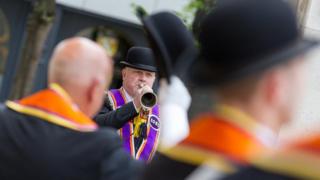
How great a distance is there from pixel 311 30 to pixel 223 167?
458 centimetres

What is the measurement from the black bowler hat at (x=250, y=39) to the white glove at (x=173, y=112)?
1.88ft

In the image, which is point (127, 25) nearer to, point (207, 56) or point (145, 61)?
point (145, 61)

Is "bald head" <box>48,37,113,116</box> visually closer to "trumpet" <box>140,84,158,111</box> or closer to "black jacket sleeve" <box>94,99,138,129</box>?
"black jacket sleeve" <box>94,99,138,129</box>

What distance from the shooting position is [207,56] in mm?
2057

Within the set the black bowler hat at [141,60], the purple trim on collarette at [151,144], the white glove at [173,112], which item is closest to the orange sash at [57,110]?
the white glove at [173,112]

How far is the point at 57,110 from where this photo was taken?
2.72m

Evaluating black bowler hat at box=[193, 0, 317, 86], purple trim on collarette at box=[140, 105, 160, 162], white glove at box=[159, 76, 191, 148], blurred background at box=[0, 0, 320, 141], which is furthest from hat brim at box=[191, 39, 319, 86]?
blurred background at box=[0, 0, 320, 141]

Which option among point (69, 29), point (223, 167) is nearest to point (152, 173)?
point (223, 167)

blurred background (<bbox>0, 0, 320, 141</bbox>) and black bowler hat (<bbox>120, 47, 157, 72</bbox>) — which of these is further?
blurred background (<bbox>0, 0, 320, 141</bbox>)

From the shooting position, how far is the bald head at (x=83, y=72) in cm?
275

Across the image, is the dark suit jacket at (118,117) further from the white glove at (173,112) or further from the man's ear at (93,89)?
the white glove at (173,112)

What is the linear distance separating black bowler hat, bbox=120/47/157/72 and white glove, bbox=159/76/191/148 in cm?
322

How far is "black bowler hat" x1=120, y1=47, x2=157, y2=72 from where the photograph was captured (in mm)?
5911

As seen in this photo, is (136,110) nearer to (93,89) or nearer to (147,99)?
(147,99)
